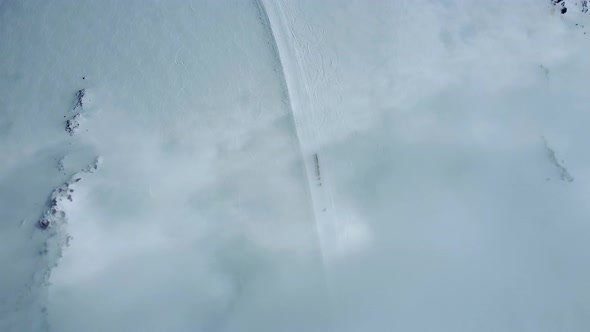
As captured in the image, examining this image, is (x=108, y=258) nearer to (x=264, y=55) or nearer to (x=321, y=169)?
(x=321, y=169)

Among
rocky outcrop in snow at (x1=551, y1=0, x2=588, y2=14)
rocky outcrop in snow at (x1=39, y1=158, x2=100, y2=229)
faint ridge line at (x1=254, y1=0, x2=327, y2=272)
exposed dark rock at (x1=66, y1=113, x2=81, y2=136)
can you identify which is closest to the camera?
rocky outcrop in snow at (x1=39, y1=158, x2=100, y2=229)

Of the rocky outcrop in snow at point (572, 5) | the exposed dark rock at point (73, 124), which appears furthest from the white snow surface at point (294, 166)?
the rocky outcrop in snow at point (572, 5)

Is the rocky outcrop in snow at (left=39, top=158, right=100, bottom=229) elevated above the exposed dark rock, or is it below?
below

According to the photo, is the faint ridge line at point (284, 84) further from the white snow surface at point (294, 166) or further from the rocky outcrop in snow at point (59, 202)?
the rocky outcrop in snow at point (59, 202)

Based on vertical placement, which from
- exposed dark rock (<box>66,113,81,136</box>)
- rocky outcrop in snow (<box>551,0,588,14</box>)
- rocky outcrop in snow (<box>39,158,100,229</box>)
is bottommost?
rocky outcrop in snow (<box>39,158,100,229</box>)

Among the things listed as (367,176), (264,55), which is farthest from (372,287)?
(264,55)

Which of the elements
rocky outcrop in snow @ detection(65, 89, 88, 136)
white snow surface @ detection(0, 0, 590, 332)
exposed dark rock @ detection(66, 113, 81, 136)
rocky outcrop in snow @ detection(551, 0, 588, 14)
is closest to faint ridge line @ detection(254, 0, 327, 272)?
white snow surface @ detection(0, 0, 590, 332)

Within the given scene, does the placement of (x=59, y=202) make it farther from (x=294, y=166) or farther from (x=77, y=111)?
(x=294, y=166)

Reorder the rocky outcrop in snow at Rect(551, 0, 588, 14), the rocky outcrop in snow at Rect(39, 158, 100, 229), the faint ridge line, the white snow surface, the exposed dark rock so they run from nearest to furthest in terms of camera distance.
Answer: the white snow surface < the rocky outcrop in snow at Rect(39, 158, 100, 229) < the faint ridge line < the exposed dark rock < the rocky outcrop in snow at Rect(551, 0, 588, 14)

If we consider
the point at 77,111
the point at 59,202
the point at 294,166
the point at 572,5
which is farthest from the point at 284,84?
the point at 572,5

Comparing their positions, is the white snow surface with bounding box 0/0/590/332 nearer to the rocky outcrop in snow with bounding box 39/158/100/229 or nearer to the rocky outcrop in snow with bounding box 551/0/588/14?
the rocky outcrop in snow with bounding box 39/158/100/229
